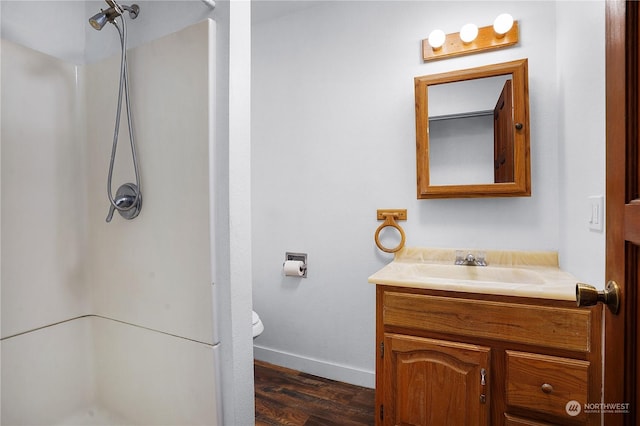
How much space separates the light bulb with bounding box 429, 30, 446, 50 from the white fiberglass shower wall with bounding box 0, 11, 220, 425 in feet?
4.45

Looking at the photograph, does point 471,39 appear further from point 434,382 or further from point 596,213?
point 434,382

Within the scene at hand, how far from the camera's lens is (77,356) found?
4.20ft

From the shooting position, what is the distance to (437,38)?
5.96 ft

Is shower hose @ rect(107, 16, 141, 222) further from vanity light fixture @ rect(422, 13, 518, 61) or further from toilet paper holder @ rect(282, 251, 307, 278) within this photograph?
vanity light fixture @ rect(422, 13, 518, 61)

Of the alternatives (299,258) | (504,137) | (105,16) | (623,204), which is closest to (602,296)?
(623,204)

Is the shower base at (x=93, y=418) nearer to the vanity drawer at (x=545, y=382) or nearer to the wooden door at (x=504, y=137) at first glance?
the vanity drawer at (x=545, y=382)

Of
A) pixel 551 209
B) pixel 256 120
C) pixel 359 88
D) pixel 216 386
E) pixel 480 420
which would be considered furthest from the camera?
pixel 256 120

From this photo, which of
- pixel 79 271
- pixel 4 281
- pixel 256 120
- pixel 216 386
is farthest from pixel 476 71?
pixel 4 281

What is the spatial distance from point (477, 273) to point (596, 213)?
0.61m

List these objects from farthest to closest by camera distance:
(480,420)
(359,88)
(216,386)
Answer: (359,88) → (480,420) → (216,386)

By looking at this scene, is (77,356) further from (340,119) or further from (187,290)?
(340,119)

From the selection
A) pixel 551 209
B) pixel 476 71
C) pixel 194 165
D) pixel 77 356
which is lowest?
pixel 77 356

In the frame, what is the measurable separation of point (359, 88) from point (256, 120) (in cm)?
83

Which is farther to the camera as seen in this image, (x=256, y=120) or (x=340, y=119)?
(x=256, y=120)
